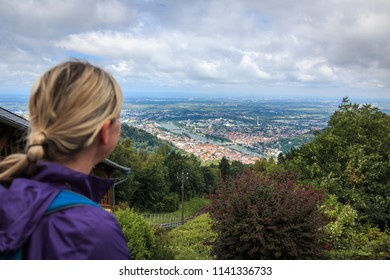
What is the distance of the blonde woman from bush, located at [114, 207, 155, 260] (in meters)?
6.25

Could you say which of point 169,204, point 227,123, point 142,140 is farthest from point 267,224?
point 227,123

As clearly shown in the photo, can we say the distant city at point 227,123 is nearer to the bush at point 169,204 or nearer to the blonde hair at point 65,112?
the bush at point 169,204

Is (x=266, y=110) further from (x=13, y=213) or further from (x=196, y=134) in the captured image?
(x=13, y=213)

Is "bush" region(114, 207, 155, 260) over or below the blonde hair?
below

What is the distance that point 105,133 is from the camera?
1.07m

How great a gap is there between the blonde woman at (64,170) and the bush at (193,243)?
7.46 meters

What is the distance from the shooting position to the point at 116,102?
3.56 ft

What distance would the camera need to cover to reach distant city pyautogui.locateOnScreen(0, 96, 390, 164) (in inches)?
2616

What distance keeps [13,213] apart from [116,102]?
409 millimetres

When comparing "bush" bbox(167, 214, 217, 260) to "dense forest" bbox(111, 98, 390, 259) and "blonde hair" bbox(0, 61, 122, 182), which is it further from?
"blonde hair" bbox(0, 61, 122, 182)

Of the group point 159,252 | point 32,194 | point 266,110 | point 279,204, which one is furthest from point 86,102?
point 266,110

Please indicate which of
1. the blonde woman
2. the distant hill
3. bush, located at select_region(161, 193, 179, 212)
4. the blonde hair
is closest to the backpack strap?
the blonde woman

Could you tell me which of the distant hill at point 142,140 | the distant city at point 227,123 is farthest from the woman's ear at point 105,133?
the distant hill at point 142,140

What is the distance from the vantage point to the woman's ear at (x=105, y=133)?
3.44ft
